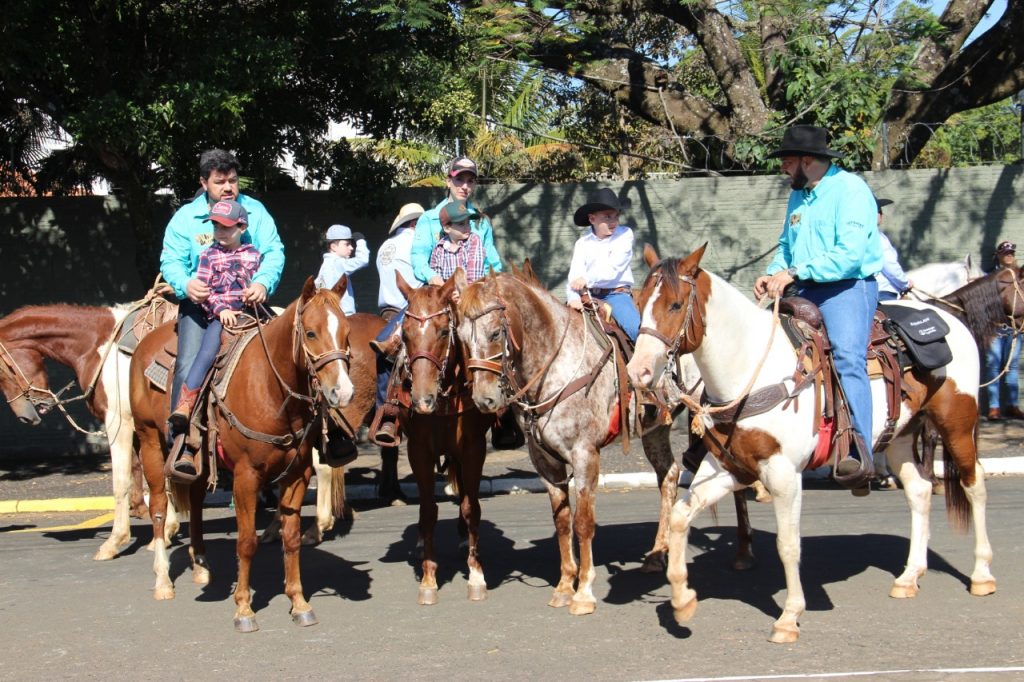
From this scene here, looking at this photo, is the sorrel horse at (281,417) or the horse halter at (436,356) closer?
the sorrel horse at (281,417)

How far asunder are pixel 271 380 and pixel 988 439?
380 inches

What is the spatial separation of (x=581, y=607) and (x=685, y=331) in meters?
2.04

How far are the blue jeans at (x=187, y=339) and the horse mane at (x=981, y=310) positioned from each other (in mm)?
5812

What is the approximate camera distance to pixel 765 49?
17078mm

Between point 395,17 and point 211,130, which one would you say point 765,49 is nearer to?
point 395,17

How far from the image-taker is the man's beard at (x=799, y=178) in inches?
286

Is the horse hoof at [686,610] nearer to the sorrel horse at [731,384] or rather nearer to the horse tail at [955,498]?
the sorrel horse at [731,384]

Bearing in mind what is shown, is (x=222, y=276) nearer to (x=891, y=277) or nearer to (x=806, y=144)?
(x=806, y=144)

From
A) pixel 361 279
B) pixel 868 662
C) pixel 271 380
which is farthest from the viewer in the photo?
pixel 361 279

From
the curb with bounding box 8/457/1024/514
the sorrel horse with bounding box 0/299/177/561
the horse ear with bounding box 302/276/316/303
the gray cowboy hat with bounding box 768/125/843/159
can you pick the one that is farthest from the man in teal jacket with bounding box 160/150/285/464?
the curb with bounding box 8/457/1024/514

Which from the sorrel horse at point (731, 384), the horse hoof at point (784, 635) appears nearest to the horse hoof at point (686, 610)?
the sorrel horse at point (731, 384)

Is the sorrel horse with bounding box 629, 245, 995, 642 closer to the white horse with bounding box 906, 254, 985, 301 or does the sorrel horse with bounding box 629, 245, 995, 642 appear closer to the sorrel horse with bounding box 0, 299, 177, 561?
the sorrel horse with bounding box 0, 299, 177, 561

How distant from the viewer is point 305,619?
23.6 ft

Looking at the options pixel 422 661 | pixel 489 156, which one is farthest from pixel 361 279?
pixel 422 661
